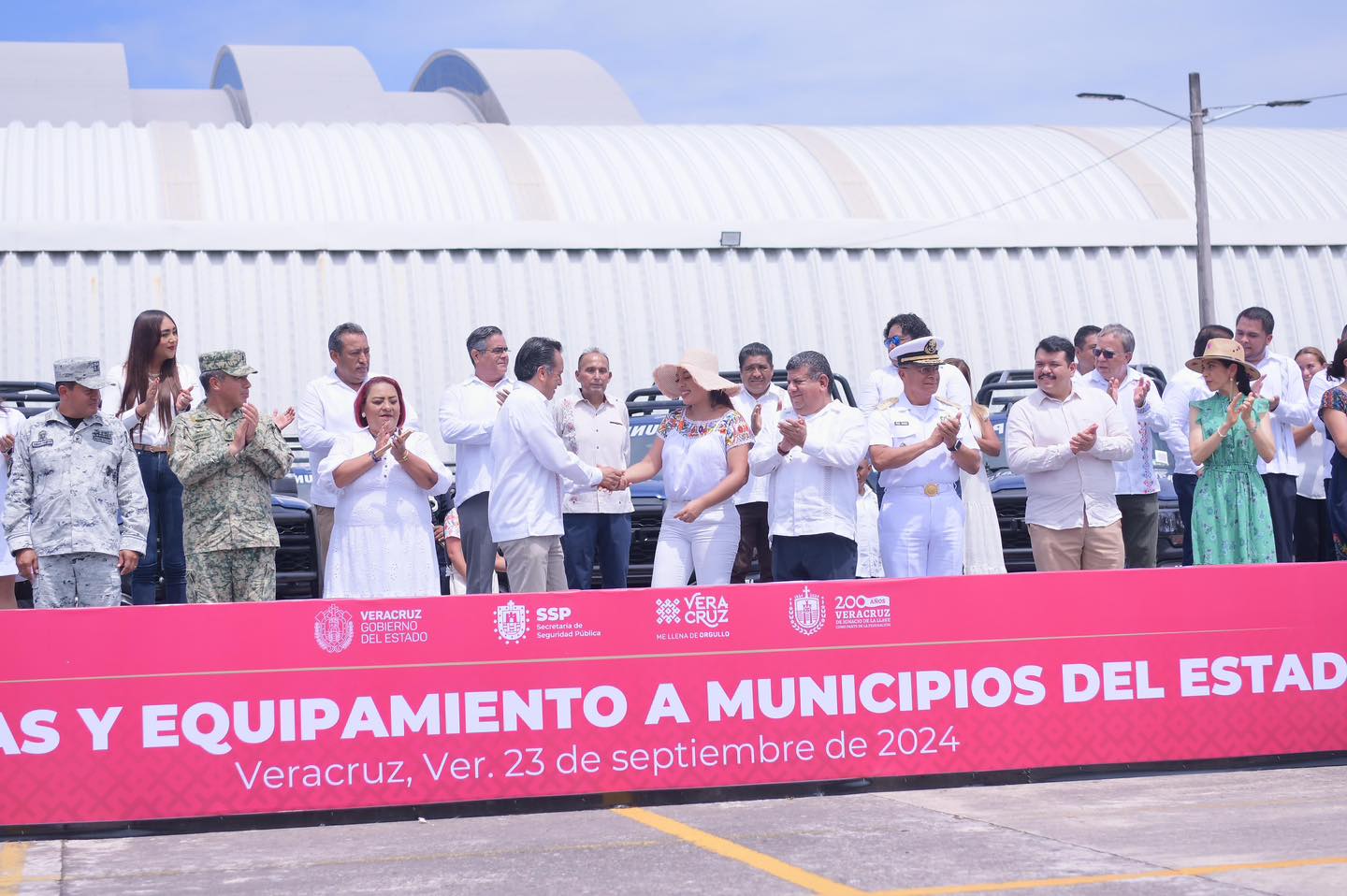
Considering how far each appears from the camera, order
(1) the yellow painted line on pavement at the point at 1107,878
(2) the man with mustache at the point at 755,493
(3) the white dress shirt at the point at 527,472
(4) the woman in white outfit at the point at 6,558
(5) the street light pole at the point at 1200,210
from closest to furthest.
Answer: (1) the yellow painted line on pavement at the point at 1107,878, (3) the white dress shirt at the point at 527,472, (4) the woman in white outfit at the point at 6,558, (2) the man with mustache at the point at 755,493, (5) the street light pole at the point at 1200,210

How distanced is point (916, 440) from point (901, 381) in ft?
2.55

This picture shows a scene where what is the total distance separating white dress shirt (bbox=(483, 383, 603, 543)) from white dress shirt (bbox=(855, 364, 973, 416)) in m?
1.89

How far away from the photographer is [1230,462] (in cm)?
909

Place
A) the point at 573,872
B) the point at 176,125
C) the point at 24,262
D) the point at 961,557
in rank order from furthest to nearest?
the point at 176,125 < the point at 24,262 < the point at 961,557 < the point at 573,872

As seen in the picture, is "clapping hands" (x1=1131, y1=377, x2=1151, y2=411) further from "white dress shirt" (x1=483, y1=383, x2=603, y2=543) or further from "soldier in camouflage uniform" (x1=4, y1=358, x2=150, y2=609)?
"soldier in camouflage uniform" (x1=4, y1=358, x2=150, y2=609)

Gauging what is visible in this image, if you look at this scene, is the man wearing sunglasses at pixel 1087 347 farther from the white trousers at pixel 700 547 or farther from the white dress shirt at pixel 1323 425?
the white trousers at pixel 700 547

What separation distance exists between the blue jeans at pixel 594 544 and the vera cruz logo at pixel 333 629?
242 centimetres

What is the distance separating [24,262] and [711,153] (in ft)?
23.7

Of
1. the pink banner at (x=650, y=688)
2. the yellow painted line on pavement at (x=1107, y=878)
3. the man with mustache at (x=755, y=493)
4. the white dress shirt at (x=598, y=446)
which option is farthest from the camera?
the man with mustache at (x=755, y=493)

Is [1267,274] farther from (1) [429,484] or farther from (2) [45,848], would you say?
(2) [45,848]

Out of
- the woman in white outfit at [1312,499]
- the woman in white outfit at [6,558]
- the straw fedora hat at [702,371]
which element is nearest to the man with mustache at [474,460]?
the straw fedora hat at [702,371]

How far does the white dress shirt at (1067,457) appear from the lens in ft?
29.7

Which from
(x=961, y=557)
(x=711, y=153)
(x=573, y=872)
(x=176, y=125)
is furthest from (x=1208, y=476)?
(x=176, y=125)

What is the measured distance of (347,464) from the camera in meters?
7.97
